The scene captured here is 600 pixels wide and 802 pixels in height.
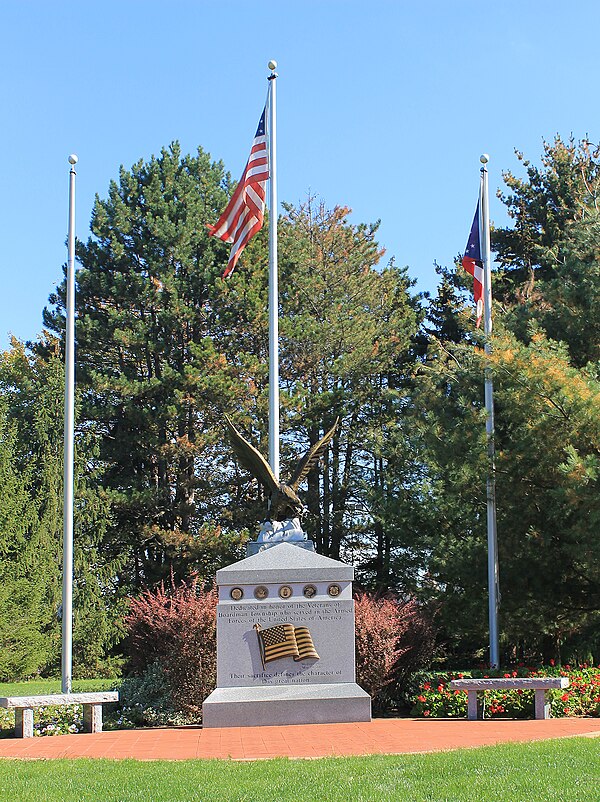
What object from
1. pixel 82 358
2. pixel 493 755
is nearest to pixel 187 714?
pixel 493 755

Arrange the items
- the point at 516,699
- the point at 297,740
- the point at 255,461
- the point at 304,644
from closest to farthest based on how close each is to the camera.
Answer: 1. the point at 297,740
2. the point at 516,699
3. the point at 304,644
4. the point at 255,461

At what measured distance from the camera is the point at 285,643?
13.1 metres

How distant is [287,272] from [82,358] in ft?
21.5

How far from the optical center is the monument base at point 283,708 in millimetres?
12594

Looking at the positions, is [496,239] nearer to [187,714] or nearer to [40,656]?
[40,656]

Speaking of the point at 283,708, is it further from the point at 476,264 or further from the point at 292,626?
the point at 476,264

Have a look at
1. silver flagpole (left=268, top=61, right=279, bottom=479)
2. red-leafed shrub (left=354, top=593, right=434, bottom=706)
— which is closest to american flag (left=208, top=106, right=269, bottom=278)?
silver flagpole (left=268, top=61, right=279, bottom=479)

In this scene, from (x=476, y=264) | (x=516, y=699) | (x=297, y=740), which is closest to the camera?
(x=297, y=740)

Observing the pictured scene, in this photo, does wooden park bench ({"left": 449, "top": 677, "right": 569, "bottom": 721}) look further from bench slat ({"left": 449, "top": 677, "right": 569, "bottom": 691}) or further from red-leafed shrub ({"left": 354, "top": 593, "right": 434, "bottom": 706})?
red-leafed shrub ({"left": 354, "top": 593, "right": 434, "bottom": 706})

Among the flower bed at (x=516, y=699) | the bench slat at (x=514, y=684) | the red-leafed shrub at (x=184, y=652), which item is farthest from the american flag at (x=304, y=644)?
the red-leafed shrub at (x=184, y=652)

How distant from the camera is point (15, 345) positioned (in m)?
36.5

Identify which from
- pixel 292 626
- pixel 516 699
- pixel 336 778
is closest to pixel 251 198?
pixel 292 626

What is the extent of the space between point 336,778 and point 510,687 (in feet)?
17.5

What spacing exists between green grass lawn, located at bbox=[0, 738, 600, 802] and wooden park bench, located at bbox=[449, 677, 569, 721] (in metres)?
3.19
